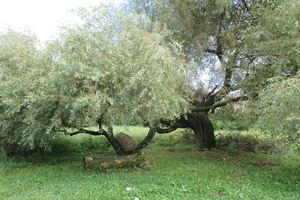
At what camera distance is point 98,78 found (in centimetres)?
739

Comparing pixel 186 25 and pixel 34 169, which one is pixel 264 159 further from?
pixel 34 169

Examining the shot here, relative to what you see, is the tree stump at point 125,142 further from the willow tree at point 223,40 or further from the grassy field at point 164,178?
the willow tree at point 223,40

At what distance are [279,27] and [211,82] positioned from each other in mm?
2793

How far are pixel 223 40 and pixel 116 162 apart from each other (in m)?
4.90

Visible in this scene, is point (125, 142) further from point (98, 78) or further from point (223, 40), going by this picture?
point (223, 40)

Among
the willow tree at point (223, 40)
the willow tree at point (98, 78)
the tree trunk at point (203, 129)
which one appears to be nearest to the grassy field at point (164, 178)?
the tree trunk at point (203, 129)

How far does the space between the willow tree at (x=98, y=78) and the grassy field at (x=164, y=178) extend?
1288 millimetres

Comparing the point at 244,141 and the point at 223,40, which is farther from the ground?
the point at 223,40

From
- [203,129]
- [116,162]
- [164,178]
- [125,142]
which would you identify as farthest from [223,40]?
[116,162]

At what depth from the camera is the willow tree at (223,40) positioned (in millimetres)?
9549

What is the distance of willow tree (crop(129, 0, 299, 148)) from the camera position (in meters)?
9.55

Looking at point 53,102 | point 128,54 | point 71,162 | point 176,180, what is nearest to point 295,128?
point 176,180

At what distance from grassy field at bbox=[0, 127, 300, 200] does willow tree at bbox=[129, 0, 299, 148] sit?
166cm

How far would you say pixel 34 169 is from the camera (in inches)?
382
